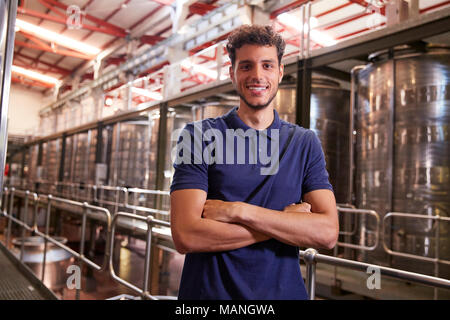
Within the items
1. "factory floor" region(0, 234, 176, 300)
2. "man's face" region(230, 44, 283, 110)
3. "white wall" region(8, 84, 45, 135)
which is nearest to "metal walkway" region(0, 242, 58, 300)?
"factory floor" region(0, 234, 176, 300)

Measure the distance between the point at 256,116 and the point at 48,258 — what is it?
309 inches

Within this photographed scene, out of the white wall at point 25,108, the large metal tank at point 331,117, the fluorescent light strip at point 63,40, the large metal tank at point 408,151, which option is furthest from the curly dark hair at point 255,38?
the white wall at point 25,108

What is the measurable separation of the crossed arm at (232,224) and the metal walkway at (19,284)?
10.7ft

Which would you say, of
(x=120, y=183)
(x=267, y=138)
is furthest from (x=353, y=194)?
(x=120, y=183)

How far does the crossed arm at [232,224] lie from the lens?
1023mm

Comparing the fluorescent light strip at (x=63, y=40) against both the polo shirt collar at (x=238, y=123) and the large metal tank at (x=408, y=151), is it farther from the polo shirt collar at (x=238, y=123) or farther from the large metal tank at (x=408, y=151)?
the polo shirt collar at (x=238, y=123)

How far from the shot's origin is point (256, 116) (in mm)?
1165

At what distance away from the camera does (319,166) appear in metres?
1.17

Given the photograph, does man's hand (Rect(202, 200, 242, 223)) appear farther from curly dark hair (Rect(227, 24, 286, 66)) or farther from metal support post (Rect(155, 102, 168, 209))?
metal support post (Rect(155, 102, 168, 209))

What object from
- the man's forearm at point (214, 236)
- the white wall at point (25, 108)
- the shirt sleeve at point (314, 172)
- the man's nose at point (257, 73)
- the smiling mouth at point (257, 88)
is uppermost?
the white wall at point (25, 108)

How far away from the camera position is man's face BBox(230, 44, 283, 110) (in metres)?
1.12

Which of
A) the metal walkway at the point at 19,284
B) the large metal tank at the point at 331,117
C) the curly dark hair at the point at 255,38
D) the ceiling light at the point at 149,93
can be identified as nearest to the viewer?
the curly dark hair at the point at 255,38

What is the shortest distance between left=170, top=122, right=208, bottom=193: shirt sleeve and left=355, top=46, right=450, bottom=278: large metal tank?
425 cm
